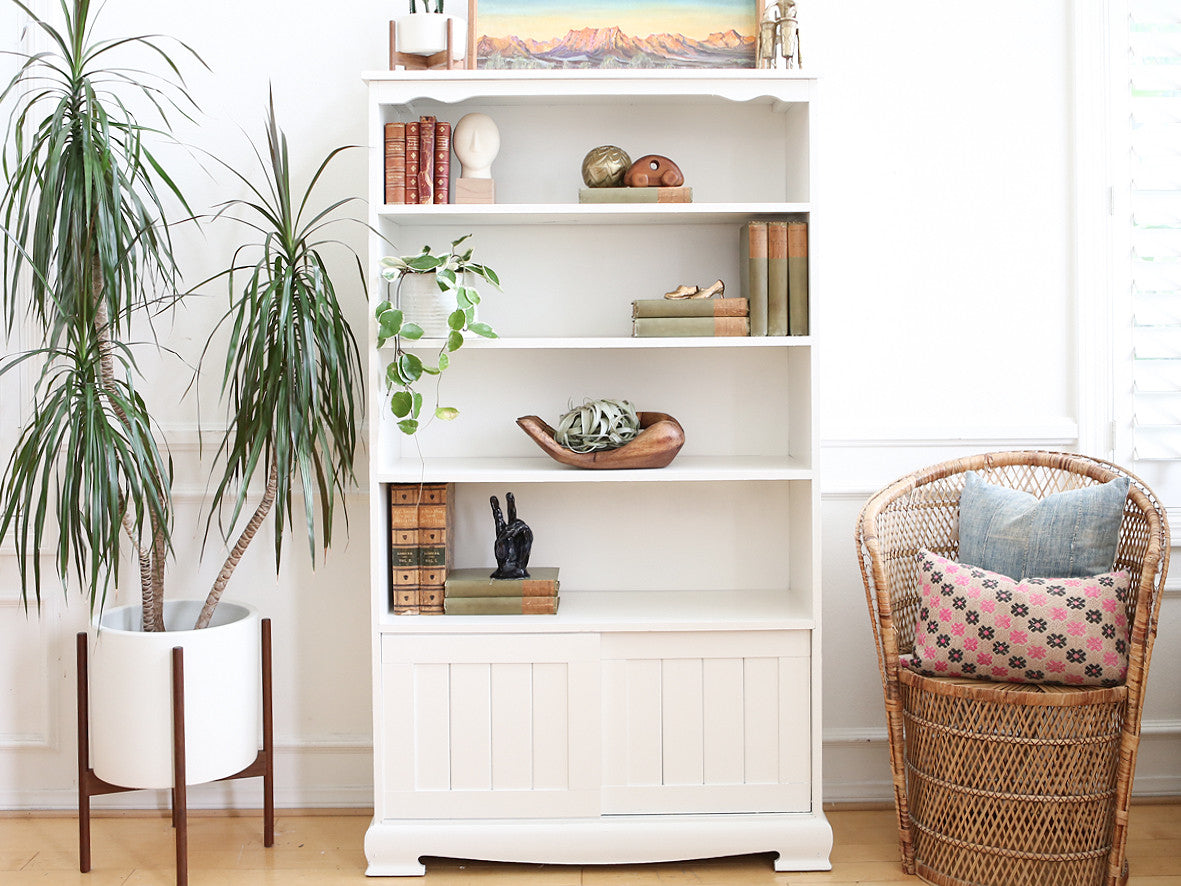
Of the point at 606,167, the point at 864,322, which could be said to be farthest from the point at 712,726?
the point at 606,167

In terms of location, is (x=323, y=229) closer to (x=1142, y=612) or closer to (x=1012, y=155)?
(x=1012, y=155)

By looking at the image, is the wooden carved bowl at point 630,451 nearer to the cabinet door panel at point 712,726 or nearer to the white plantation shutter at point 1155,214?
the cabinet door panel at point 712,726

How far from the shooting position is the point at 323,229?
2.62m

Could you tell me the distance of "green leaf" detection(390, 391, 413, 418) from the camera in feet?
7.38

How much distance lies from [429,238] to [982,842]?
1.91 m

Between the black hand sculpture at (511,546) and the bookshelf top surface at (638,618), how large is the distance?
0.37 ft

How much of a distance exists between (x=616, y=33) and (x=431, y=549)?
1.33 m

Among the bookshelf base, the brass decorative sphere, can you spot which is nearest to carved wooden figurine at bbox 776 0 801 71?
the brass decorative sphere

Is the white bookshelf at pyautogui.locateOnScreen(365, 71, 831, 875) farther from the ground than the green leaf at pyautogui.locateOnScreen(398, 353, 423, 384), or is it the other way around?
the green leaf at pyautogui.locateOnScreen(398, 353, 423, 384)

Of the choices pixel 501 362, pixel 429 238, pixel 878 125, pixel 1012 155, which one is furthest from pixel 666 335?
pixel 1012 155

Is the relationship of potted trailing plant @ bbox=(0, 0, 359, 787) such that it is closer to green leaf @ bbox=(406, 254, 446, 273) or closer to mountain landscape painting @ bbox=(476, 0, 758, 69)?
green leaf @ bbox=(406, 254, 446, 273)

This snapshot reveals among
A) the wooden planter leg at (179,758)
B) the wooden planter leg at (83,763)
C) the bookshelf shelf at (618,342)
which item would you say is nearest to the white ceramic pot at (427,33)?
the bookshelf shelf at (618,342)

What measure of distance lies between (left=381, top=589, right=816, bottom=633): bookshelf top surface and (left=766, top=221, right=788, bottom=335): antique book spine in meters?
0.66

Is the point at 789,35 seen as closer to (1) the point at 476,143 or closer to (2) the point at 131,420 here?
(1) the point at 476,143
